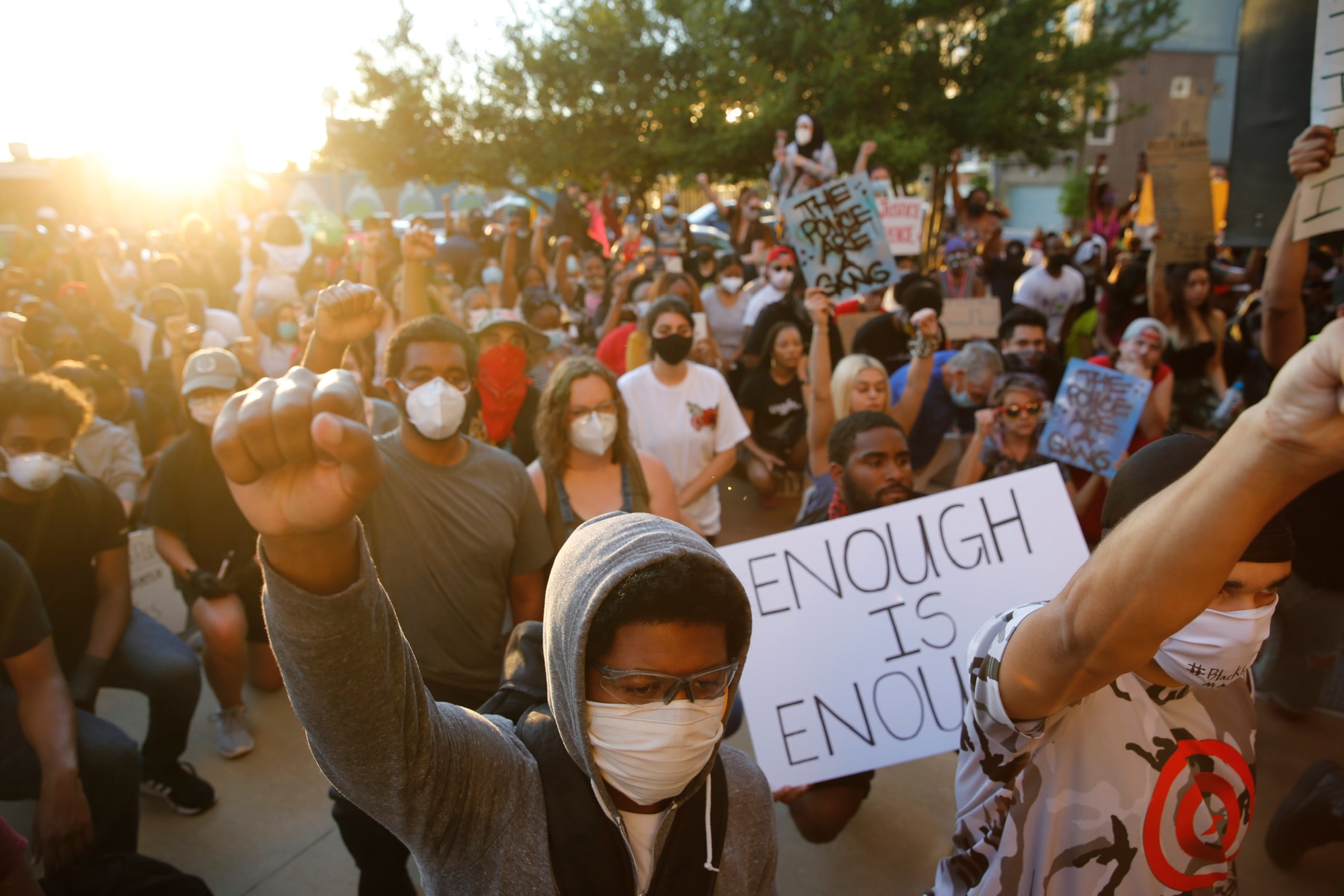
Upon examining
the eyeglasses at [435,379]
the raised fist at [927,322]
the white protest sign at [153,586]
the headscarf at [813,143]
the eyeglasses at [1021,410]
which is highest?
the headscarf at [813,143]

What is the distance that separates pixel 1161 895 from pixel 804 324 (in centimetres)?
480

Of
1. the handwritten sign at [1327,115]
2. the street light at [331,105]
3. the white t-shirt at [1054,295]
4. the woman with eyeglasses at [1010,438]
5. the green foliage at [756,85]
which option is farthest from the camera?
the street light at [331,105]

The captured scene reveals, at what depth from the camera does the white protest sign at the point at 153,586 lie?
4.19m

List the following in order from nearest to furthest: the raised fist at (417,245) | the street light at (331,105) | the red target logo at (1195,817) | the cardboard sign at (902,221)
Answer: the red target logo at (1195,817), the raised fist at (417,245), the cardboard sign at (902,221), the street light at (331,105)

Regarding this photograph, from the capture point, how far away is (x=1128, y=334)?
4477 millimetres

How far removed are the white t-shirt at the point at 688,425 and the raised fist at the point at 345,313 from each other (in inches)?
99.6

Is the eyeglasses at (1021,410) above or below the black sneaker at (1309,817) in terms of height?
above

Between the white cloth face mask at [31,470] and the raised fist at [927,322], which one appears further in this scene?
the raised fist at [927,322]

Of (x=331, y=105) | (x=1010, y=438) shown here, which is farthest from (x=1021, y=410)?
(x=331, y=105)

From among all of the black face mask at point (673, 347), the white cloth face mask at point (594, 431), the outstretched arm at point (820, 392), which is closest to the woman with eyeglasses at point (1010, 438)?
the outstretched arm at point (820, 392)

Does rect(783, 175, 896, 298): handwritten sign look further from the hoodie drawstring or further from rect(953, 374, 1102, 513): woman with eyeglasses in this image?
the hoodie drawstring

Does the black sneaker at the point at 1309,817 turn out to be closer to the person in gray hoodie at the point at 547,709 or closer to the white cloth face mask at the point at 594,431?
the person in gray hoodie at the point at 547,709

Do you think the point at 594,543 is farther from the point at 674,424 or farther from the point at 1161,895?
the point at 674,424

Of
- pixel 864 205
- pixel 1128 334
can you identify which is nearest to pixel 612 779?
pixel 1128 334
